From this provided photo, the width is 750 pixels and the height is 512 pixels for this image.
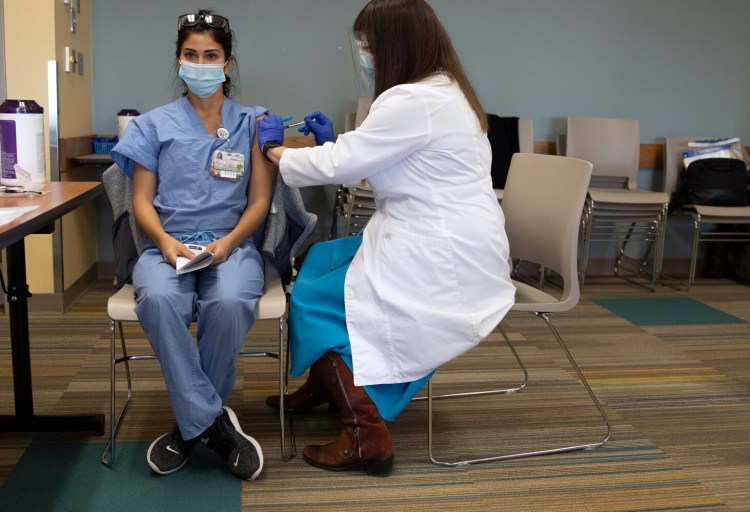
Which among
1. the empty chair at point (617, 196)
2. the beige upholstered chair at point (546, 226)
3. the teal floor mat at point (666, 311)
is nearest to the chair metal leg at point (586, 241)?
the empty chair at point (617, 196)

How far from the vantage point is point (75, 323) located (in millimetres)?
3338

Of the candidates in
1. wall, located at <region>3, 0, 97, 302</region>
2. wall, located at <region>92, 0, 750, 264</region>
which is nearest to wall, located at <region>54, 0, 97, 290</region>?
wall, located at <region>3, 0, 97, 302</region>

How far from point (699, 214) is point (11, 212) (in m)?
3.58

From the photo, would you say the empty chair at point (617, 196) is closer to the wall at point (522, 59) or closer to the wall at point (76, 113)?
the wall at point (522, 59)

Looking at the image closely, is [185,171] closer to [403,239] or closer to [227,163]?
[227,163]

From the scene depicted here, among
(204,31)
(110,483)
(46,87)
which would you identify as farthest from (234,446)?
(46,87)

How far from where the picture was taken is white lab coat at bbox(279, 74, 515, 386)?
1.96 meters

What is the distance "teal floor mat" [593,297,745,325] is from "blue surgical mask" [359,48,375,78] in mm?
2096

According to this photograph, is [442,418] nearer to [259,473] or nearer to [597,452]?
[597,452]

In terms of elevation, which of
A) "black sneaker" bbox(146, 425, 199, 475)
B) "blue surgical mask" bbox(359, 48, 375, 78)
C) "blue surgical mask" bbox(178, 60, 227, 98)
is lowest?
"black sneaker" bbox(146, 425, 199, 475)

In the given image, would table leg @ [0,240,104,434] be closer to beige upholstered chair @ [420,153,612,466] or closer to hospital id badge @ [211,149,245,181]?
hospital id badge @ [211,149,245,181]

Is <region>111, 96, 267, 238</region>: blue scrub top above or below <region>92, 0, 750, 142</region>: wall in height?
below

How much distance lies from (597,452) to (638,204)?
7.41 feet

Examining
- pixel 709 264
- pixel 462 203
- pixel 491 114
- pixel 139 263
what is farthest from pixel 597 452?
pixel 709 264
